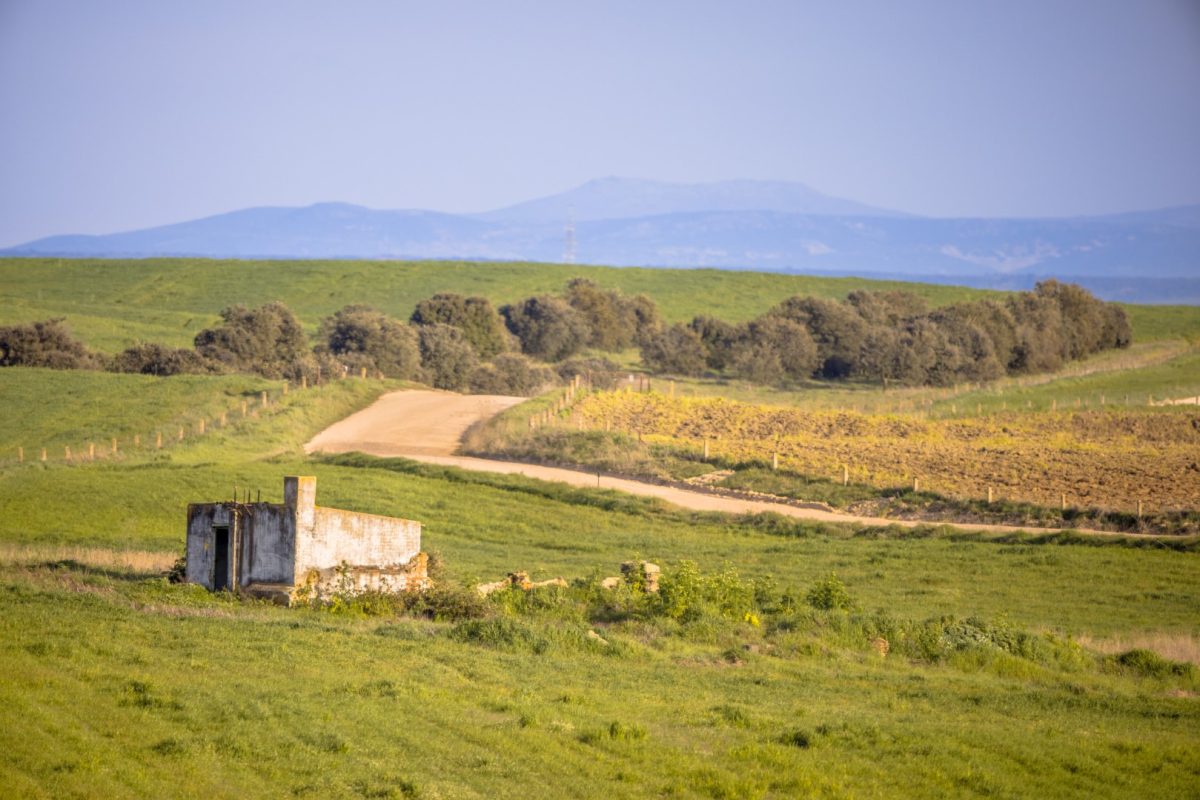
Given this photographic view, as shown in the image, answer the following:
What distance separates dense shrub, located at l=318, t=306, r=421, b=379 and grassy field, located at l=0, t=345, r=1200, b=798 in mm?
43745

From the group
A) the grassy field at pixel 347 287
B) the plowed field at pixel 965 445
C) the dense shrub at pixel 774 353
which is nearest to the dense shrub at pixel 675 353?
the dense shrub at pixel 774 353

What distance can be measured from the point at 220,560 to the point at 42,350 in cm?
5730

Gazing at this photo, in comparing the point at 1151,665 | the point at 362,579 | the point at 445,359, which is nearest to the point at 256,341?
the point at 445,359

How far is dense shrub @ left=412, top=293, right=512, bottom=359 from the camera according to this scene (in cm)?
9962

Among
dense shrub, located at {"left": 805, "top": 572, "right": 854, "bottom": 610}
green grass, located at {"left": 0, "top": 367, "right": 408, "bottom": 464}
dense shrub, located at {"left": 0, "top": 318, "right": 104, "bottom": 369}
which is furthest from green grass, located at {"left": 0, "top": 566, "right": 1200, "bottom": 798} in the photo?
dense shrub, located at {"left": 0, "top": 318, "right": 104, "bottom": 369}

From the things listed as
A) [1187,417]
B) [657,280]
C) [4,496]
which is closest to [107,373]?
[4,496]

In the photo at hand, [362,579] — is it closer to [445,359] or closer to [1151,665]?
[1151,665]

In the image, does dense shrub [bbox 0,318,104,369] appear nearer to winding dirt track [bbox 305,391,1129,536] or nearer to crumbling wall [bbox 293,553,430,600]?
winding dirt track [bbox 305,391,1129,536]

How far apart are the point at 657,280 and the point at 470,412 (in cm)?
9114

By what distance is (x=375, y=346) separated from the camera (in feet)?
274

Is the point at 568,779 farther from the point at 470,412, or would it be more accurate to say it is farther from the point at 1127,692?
the point at 470,412

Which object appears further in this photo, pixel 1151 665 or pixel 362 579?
pixel 362 579

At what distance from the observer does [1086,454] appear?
55.3 meters

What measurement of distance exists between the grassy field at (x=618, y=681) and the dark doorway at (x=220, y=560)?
121cm
